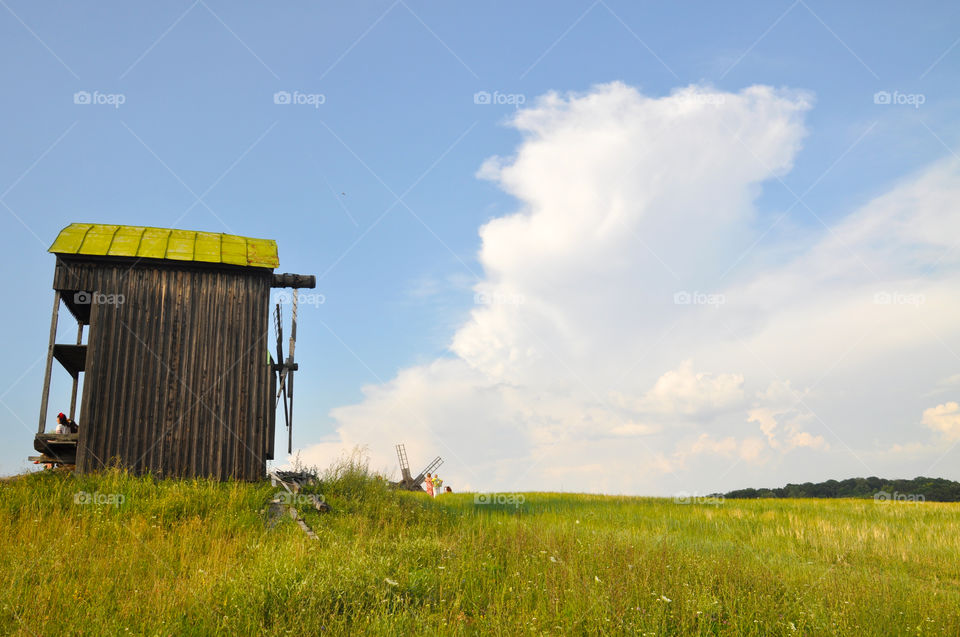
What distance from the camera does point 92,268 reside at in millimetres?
18609

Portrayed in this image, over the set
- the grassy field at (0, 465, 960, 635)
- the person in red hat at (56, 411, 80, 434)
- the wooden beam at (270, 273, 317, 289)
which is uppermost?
the wooden beam at (270, 273, 317, 289)

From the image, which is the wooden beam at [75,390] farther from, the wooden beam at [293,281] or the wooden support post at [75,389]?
the wooden beam at [293,281]

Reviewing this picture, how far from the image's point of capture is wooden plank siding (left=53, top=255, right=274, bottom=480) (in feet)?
58.2

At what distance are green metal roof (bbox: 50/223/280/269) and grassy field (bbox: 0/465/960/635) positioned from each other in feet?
20.6

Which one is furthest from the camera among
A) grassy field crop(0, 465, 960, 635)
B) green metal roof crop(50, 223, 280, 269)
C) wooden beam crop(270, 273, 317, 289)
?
wooden beam crop(270, 273, 317, 289)

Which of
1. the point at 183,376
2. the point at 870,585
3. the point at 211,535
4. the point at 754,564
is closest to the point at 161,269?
the point at 183,376

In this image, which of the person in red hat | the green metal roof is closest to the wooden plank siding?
the green metal roof

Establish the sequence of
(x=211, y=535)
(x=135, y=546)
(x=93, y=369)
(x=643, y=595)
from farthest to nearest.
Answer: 1. (x=93, y=369)
2. (x=211, y=535)
3. (x=135, y=546)
4. (x=643, y=595)

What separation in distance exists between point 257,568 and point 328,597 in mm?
1588

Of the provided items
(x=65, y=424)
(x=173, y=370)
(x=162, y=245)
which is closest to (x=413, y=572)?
(x=173, y=370)

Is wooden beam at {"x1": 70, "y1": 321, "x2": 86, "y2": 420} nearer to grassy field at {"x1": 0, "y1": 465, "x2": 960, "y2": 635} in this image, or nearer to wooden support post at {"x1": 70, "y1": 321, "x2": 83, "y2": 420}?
wooden support post at {"x1": 70, "y1": 321, "x2": 83, "y2": 420}

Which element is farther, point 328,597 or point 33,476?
point 33,476

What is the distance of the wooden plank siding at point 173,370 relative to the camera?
1773cm

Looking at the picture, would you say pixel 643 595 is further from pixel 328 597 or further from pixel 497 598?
pixel 328 597
